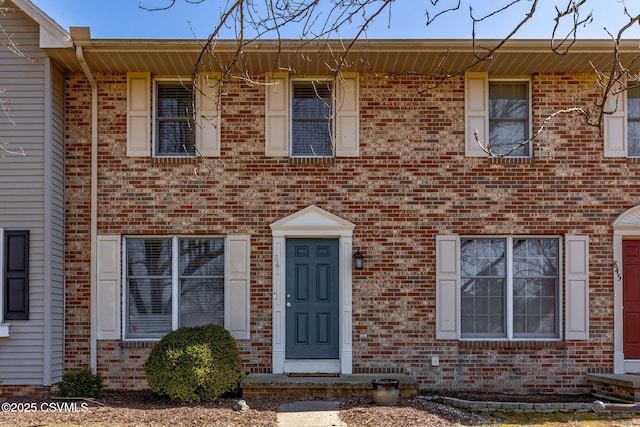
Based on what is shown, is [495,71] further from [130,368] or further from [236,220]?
[130,368]

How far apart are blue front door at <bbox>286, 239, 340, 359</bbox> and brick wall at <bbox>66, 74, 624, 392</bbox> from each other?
14.1 inches

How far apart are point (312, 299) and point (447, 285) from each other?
2.07 metres

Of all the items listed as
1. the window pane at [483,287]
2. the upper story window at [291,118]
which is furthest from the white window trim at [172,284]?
the window pane at [483,287]

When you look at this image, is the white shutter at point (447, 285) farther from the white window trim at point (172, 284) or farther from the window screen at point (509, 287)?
the white window trim at point (172, 284)

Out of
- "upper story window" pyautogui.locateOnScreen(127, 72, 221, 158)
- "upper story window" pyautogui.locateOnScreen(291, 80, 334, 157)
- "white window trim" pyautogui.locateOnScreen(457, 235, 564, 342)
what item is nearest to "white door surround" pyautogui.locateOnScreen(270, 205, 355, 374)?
"upper story window" pyautogui.locateOnScreen(291, 80, 334, 157)

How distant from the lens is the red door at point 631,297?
32.4 ft

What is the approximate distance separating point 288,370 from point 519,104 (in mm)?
5467

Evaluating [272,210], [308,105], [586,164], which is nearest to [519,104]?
[586,164]

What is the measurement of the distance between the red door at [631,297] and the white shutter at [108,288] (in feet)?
25.4

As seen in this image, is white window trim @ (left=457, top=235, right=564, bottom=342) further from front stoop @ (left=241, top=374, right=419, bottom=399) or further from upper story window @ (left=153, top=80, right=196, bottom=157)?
upper story window @ (left=153, top=80, right=196, bottom=157)

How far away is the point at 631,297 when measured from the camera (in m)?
9.91

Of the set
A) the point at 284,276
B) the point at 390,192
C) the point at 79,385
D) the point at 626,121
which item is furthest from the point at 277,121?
the point at 626,121

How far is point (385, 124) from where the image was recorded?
9938mm

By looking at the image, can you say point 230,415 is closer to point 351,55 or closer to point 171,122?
point 171,122
